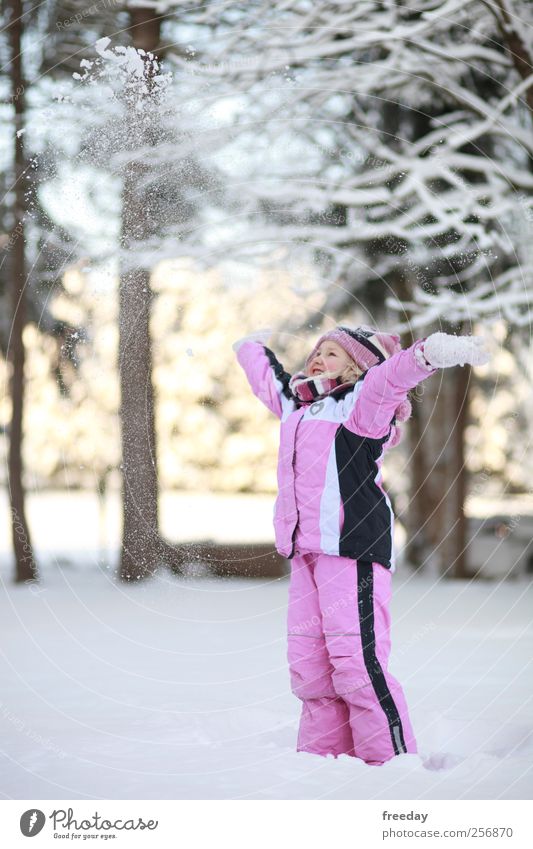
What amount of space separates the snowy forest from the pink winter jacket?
46cm

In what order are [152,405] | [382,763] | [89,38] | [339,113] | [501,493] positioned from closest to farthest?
1. [382,763]
2. [152,405]
3. [89,38]
4. [339,113]
5. [501,493]

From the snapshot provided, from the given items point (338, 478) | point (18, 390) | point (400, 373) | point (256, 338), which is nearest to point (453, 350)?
point (400, 373)

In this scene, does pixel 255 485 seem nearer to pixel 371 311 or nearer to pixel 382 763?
pixel 371 311

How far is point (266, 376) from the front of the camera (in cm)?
234

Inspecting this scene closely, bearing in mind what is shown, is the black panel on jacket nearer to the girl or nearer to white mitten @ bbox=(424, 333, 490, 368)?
the girl

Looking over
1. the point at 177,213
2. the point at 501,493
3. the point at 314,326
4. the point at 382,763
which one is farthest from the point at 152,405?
the point at 501,493

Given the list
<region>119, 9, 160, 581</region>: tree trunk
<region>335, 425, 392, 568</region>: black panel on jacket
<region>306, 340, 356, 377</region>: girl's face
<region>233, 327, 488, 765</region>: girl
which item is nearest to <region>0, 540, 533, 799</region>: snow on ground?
<region>233, 327, 488, 765</region>: girl

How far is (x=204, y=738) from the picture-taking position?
7.63ft

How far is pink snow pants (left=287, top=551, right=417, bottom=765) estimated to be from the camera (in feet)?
6.77

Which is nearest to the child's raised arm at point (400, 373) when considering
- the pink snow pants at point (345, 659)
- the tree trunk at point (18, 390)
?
the pink snow pants at point (345, 659)

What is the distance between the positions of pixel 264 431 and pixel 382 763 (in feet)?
Result: 14.2

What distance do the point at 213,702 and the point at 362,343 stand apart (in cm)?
107

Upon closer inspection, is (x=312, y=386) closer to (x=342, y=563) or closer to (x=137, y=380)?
(x=342, y=563)

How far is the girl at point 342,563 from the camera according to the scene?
6.77ft
